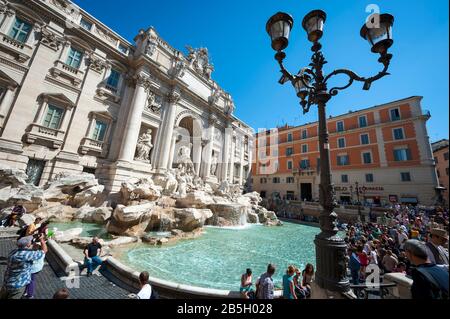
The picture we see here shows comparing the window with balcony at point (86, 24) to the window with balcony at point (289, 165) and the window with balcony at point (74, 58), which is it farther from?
the window with balcony at point (289, 165)

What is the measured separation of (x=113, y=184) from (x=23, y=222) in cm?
462

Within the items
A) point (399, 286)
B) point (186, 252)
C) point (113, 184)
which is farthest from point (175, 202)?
point (399, 286)

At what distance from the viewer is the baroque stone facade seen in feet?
29.7

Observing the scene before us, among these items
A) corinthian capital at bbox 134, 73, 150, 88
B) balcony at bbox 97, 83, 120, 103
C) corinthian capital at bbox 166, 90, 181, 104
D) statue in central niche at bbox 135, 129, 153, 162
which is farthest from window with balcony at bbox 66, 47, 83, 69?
corinthian capital at bbox 166, 90, 181, 104

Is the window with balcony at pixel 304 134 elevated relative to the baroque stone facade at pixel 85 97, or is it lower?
elevated

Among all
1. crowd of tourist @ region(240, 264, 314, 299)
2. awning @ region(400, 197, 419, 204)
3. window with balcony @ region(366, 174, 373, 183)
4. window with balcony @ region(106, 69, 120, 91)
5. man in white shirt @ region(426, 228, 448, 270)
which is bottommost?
crowd of tourist @ region(240, 264, 314, 299)

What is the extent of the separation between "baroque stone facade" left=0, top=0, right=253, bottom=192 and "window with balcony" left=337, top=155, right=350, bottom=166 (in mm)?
16104

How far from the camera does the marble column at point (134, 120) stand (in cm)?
1197

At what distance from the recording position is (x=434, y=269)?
49.9 inches

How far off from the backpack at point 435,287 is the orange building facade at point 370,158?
18.9 m

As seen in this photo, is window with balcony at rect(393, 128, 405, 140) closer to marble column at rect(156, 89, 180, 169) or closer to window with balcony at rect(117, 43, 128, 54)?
marble column at rect(156, 89, 180, 169)

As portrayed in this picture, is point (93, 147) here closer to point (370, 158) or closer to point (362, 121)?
point (370, 158)

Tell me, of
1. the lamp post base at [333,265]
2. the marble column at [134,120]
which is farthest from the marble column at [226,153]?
the lamp post base at [333,265]
